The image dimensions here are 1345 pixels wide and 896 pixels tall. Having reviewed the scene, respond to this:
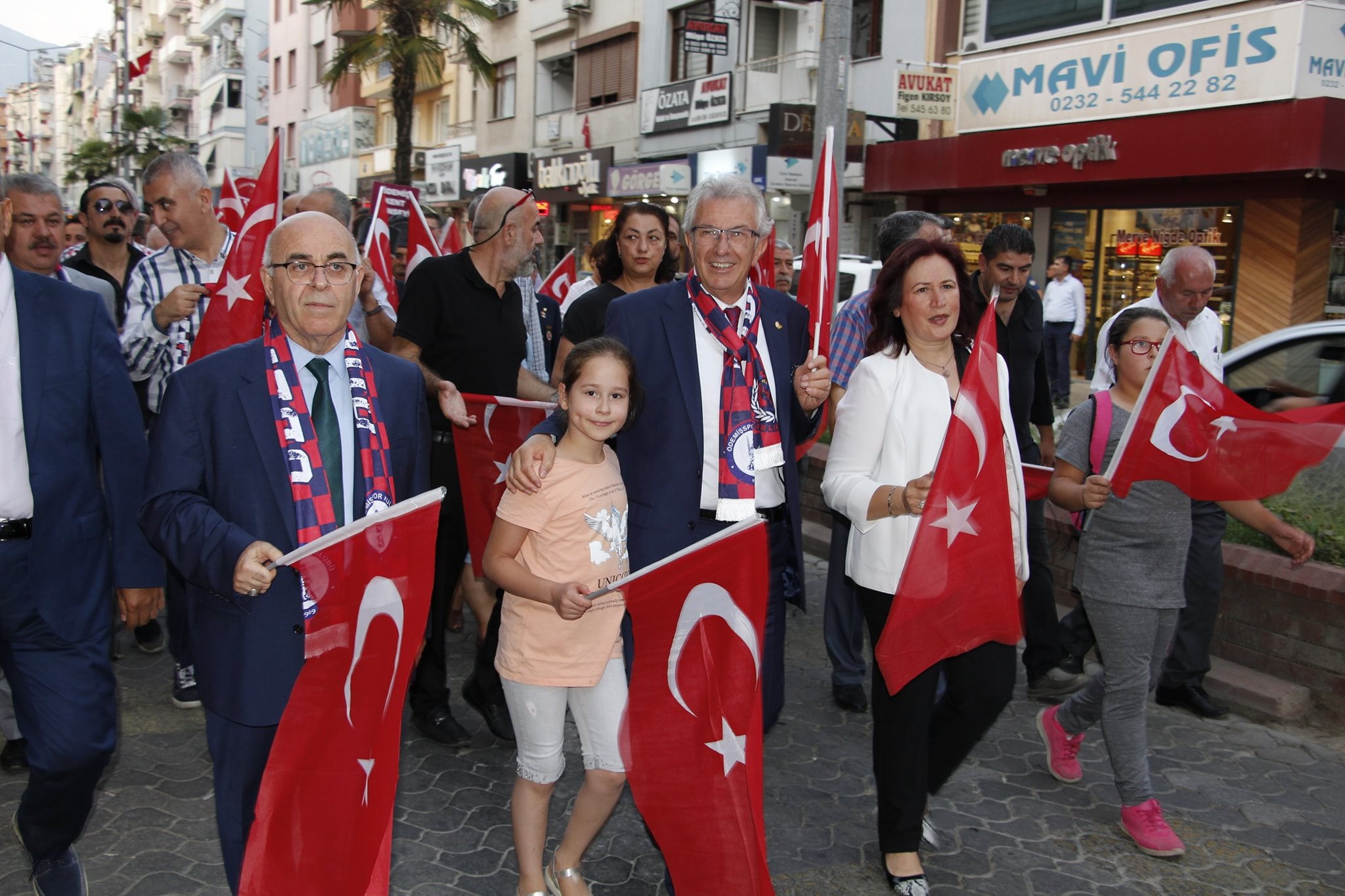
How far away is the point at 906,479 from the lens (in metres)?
3.62

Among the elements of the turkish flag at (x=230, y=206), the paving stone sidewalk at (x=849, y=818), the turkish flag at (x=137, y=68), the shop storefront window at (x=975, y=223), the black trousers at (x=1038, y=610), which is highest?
the turkish flag at (x=137, y=68)

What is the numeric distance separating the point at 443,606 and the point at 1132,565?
9.01 feet

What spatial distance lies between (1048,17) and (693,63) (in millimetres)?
10827

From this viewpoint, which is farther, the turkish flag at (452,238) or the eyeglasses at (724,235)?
the turkish flag at (452,238)

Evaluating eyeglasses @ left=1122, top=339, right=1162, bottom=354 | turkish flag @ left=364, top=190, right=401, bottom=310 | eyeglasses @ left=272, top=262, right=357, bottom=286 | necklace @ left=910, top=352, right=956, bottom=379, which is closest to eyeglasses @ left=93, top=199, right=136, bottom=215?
turkish flag @ left=364, top=190, right=401, bottom=310

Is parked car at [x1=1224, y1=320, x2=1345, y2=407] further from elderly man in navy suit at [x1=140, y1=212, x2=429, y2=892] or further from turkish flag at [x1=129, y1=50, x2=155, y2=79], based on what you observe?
turkish flag at [x1=129, y1=50, x2=155, y2=79]

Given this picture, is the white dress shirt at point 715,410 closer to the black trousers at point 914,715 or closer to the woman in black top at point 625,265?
the black trousers at point 914,715

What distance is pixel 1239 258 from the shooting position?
15.4 meters

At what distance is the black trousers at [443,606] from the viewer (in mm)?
4875

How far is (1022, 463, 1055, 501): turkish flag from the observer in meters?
4.70

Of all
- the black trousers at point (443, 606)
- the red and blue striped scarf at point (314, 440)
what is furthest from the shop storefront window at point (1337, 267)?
the red and blue striped scarf at point (314, 440)

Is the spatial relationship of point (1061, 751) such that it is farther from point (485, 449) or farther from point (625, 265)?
point (625, 265)

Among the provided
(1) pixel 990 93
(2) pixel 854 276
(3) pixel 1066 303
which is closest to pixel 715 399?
(2) pixel 854 276

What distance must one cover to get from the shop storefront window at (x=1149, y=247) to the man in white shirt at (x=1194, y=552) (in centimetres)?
1062
